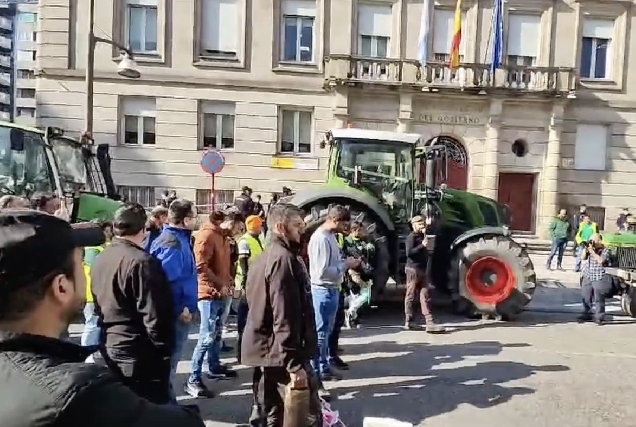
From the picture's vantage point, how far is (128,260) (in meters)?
4.25

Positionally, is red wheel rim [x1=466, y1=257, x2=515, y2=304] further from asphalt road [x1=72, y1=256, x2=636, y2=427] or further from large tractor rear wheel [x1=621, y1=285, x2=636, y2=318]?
large tractor rear wheel [x1=621, y1=285, x2=636, y2=318]

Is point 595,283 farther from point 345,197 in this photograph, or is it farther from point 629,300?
point 345,197

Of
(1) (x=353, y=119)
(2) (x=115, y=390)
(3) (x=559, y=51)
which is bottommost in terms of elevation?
(2) (x=115, y=390)

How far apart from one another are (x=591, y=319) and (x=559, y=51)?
15.6m

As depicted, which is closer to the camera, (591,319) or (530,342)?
(530,342)

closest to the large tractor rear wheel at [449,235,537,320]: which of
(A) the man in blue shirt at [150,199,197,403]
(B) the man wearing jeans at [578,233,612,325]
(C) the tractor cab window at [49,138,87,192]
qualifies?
(B) the man wearing jeans at [578,233,612,325]

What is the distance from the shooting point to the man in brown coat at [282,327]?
4242mm

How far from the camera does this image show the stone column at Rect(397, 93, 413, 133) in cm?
2242

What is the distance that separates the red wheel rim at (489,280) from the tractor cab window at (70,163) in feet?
19.5

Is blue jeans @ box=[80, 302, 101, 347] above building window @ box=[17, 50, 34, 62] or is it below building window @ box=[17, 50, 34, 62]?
below

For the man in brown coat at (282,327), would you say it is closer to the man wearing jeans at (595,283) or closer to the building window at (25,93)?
the man wearing jeans at (595,283)

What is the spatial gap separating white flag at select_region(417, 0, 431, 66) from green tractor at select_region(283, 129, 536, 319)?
11795 millimetres

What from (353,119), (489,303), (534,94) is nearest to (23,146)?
(489,303)

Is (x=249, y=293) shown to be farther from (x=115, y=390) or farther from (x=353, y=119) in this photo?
(x=353, y=119)
